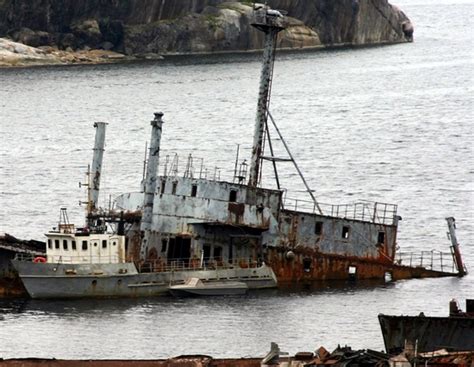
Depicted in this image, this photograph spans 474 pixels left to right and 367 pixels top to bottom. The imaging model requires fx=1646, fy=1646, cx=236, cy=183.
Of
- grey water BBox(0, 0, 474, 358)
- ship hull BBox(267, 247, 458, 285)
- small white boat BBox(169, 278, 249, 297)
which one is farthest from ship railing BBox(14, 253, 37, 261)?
ship hull BBox(267, 247, 458, 285)

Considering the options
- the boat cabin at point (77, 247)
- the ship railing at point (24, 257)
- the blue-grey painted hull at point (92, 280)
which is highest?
the boat cabin at point (77, 247)

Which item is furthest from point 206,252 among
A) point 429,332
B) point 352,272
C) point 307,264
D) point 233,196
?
point 429,332

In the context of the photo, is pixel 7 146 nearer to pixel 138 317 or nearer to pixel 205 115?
pixel 205 115

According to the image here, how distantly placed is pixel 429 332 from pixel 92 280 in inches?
872

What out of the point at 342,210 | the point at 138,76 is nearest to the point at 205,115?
the point at 138,76

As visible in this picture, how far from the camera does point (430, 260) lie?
90438mm

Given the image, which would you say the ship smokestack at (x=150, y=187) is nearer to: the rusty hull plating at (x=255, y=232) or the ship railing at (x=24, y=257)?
the rusty hull plating at (x=255, y=232)

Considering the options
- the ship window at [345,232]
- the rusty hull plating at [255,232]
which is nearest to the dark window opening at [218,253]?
the rusty hull plating at [255,232]

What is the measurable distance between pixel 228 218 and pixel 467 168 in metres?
48.0

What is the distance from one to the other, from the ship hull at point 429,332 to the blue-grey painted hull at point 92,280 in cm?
2035

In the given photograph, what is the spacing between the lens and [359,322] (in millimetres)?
71688

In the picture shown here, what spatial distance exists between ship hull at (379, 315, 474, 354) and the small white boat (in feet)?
64.2

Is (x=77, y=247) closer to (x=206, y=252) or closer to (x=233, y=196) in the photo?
(x=206, y=252)

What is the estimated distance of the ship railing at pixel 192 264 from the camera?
3118 inches
